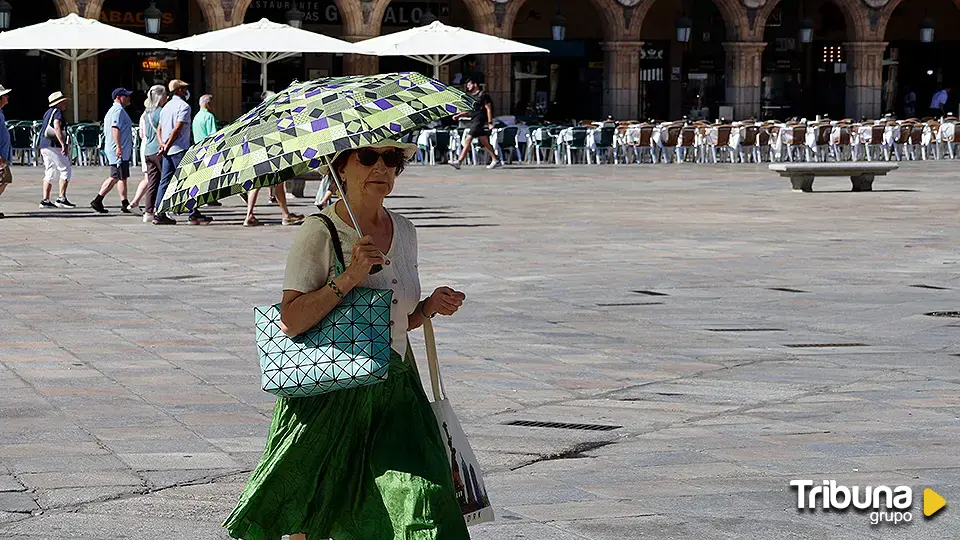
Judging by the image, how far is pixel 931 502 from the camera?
5.85 meters

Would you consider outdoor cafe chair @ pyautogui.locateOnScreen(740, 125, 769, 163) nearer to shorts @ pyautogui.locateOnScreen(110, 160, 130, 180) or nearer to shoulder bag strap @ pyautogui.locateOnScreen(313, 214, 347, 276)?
shorts @ pyautogui.locateOnScreen(110, 160, 130, 180)

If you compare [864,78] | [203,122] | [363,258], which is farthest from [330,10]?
[363,258]

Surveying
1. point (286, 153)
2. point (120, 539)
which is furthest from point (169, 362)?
point (286, 153)

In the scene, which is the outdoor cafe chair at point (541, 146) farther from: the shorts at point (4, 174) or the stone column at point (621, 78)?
the shorts at point (4, 174)

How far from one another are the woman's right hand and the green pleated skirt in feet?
0.91

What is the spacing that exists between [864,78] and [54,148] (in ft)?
80.2

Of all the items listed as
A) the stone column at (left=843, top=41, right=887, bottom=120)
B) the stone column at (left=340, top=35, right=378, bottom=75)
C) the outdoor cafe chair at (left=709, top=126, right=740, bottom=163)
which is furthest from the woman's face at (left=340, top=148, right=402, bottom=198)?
the stone column at (left=843, top=41, right=887, bottom=120)

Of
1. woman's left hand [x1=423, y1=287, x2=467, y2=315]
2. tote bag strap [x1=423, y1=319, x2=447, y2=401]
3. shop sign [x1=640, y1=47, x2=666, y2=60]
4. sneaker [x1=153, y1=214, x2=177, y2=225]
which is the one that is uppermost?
shop sign [x1=640, y1=47, x2=666, y2=60]

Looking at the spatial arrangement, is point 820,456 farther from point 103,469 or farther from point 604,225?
point 604,225

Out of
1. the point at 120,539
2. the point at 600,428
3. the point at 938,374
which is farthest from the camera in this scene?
the point at 938,374

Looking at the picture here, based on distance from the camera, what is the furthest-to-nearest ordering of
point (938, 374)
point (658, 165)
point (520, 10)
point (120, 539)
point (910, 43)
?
point (910, 43)
point (520, 10)
point (658, 165)
point (938, 374)
point (120, 539)

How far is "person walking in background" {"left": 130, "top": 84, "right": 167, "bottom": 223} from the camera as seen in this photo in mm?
17172

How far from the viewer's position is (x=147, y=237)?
15906 millimetres

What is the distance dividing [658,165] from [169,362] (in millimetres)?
21339
